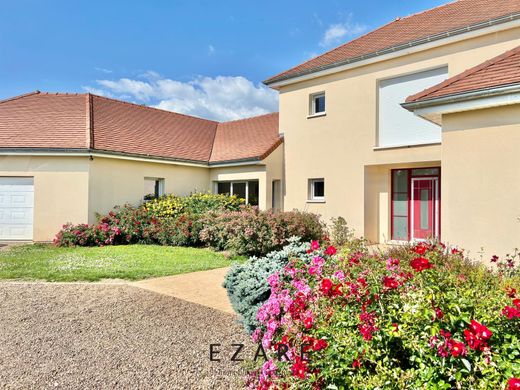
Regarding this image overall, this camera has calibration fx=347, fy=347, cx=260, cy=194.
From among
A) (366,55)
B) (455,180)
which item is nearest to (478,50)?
(366,55)

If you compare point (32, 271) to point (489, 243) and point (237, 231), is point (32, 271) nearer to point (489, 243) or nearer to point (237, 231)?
point (237, 231)

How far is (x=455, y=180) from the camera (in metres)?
7.54

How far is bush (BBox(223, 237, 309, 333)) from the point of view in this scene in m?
4.76

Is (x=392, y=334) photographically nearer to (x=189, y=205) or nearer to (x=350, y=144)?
(x=350, y=144)

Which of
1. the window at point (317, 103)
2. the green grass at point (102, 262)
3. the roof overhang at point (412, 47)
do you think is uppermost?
the roof overhang at point (412, 47)

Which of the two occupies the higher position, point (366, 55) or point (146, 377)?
point (366, 55)

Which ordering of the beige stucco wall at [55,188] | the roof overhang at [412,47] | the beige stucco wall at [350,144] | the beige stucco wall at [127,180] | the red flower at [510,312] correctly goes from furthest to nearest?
the beige stucco wall at [127,180]
the beige stucco wall at [55,188]
the beige stucco wall at [350,144]
the roof overhang at [412,47]
the red flower at [510,312]

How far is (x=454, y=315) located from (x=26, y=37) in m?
19.8

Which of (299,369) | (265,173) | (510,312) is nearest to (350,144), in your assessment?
(265,173)

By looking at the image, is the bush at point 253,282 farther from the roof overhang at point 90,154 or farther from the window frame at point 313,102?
the window frame at point 313,102

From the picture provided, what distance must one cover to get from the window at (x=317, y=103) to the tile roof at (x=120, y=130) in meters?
2.19

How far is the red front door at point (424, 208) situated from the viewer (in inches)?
508

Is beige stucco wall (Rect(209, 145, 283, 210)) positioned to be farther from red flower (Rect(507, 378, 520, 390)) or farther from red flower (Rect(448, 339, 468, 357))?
red flower (Rect(507, 378, 520, 390))

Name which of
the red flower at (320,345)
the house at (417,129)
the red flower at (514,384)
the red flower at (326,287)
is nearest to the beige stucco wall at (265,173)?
the house at (417,129)
